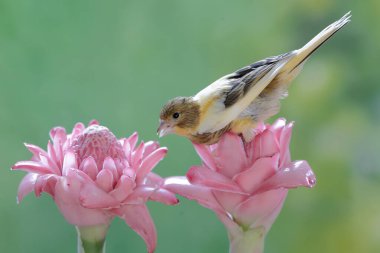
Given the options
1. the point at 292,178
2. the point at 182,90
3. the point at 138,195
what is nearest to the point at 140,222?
the point at 138,195

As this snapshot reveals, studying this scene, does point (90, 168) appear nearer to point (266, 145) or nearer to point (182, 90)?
point (266, 145)

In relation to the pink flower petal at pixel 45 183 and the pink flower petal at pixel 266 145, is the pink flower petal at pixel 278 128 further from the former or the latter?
the pink flower petal at pixel 45 183

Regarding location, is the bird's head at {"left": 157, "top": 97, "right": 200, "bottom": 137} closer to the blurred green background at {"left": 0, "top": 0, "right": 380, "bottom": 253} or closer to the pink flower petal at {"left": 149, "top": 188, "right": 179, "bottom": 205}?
the pink flower petal at {"left": 149, "top": 188, "right": 179, "bottom": 205}

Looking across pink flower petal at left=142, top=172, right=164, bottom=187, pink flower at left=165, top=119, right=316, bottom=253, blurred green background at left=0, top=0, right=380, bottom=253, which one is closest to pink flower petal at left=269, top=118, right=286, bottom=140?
pink flower at left=165, top=119, right=316, bottom=253

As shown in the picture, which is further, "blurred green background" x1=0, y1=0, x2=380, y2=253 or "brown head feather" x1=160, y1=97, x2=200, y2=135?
"blurred green background" x1=0, y1=0, x2=380, y2=253

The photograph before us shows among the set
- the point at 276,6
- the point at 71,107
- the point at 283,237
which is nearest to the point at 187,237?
the point at 283,237

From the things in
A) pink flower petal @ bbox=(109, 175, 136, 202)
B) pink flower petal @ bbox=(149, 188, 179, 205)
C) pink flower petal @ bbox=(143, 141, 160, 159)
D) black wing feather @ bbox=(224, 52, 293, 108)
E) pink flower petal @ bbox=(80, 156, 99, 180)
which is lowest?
pink flower petal @ bbox=(149, 188, 179, 205)

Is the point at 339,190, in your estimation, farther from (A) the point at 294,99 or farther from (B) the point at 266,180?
(B) the point at 266,180
